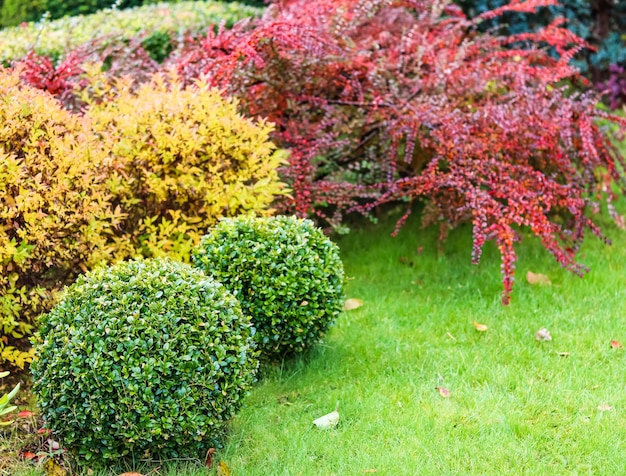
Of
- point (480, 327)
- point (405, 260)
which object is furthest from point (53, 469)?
point (405, 260)

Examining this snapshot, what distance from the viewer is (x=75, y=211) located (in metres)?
3.29

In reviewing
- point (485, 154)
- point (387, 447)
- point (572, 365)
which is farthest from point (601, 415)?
point (485, 154)

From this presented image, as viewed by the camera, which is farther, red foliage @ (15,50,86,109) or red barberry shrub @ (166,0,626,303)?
red foliage @ (15,50,86,109)

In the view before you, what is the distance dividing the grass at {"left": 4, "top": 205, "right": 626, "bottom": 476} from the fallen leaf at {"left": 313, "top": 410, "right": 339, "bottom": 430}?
0.13 ft

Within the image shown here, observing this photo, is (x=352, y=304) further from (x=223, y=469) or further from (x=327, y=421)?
(x=223, y=469)

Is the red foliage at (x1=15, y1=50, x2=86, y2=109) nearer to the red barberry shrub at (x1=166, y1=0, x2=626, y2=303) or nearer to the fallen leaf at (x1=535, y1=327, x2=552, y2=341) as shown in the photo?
the red barberry shrub at (x1=166, y1=0, x2=626, y2=303)

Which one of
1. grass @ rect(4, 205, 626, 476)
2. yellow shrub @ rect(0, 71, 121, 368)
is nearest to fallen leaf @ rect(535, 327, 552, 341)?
grass @ rect(4, 205, 626, 476)

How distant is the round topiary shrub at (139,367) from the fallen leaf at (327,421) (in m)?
0.41

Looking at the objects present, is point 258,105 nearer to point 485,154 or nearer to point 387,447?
point 485,154

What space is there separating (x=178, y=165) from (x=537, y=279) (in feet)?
7.27

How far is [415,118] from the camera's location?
421 centimetres

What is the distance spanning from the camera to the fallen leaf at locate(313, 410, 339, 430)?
297cm

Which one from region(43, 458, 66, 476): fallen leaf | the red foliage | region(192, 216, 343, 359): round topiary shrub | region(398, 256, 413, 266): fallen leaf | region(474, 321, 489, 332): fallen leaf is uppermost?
the red foliage

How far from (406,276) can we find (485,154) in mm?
941
